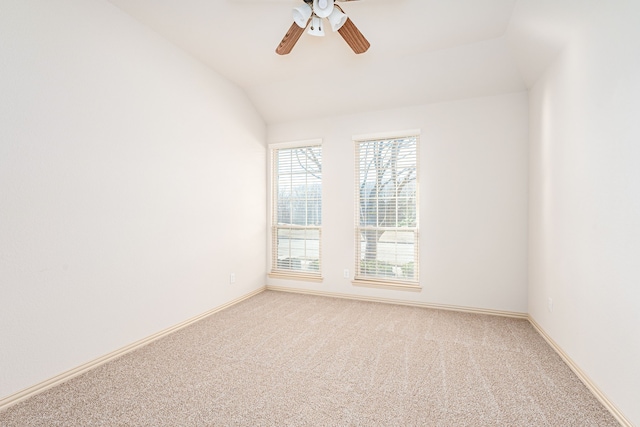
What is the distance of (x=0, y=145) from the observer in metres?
1.79

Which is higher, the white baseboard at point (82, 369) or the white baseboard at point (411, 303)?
the white baseboard at point (411, 303)

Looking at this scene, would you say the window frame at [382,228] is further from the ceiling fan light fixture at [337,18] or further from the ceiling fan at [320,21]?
the ceiling fan light fixture at [337,18]

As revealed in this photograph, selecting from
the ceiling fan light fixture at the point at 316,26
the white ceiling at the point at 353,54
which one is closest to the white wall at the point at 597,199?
the white ceiling at the point at 353,54

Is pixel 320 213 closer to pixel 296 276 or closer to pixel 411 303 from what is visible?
pixel 296 276

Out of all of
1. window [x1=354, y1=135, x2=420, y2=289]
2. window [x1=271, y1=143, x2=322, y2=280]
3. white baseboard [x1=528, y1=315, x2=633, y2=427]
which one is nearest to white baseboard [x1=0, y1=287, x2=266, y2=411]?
window [x1=271, y1=143, x2=322, y2=280]

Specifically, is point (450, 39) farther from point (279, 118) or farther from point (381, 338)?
point (381, 338)

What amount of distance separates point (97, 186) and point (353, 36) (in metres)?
2.37

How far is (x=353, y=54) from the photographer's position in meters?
3.19

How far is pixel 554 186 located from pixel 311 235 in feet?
9.47

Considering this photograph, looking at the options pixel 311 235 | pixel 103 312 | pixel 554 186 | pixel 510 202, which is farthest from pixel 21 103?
pixel 510 202

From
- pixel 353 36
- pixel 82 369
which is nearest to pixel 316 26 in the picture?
pixel 353 36

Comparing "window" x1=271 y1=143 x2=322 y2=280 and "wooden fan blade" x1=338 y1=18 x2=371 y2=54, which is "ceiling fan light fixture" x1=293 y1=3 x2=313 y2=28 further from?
"window" x1=271 y1=143 x2=322 y2=280

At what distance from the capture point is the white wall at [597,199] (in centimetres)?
159

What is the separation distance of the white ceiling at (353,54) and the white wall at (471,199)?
234 mm
